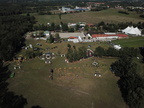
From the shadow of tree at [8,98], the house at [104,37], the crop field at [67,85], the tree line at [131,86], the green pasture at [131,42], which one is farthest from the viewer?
the house at [104,37]

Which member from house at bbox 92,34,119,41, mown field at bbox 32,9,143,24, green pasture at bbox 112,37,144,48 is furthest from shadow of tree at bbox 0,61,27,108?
mown field at bbox 32,9,143,24

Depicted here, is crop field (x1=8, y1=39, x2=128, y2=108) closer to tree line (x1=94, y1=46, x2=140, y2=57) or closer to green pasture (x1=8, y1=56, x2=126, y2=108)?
green pasture (x1=8, y1=56, x2=126, y2=108)

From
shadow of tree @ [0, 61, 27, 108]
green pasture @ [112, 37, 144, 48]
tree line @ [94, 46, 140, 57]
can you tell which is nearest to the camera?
shadow of tree @ [0, 61, 27, 108]

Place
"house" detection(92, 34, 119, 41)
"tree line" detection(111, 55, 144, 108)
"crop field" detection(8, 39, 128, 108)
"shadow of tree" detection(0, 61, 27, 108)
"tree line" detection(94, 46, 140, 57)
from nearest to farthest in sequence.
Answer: "tree line" detection(111, 55, 144, 108), "shadow of tree" detection(0, 61, 27, 108), "crop field" detection(8, 39, 128, 108), "tree line" detection(94, 46, 140, 57), "house" detection(92, 34, 119, 41)

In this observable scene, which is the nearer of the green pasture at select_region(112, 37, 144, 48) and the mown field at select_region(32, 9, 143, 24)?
the green pasture at select_region(112, 37, 144, 48)

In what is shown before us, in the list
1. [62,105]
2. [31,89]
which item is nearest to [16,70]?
[31,89]

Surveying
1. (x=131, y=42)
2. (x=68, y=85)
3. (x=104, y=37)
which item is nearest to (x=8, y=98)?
(x=68, y=85)

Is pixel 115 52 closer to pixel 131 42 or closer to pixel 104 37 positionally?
pixel 131 42

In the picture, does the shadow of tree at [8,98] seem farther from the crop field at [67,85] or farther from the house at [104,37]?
the house at [104,37]

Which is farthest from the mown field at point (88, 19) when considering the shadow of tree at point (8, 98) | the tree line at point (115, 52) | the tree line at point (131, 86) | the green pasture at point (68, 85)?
the tree line at point (131, 86)
